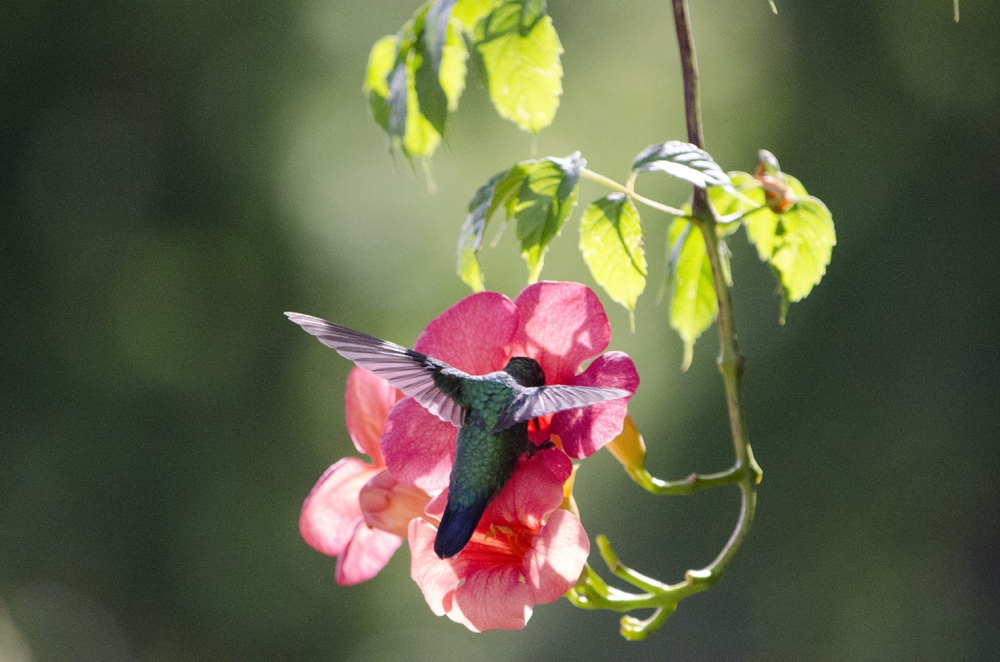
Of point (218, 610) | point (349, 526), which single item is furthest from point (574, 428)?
point (218, 610)

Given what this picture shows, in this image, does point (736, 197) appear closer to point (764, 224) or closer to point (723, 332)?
point (764, 224)

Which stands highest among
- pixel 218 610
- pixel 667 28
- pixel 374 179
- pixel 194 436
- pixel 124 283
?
pixel 667 28

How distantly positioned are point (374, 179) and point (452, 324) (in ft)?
19.3

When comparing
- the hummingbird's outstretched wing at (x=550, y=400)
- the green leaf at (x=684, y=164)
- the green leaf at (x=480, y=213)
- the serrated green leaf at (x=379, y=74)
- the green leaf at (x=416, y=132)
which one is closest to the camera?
the hummingbird's outstretched wing at (x=550, y=400)

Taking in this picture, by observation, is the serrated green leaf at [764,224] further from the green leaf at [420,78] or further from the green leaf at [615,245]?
the green leaf at [420,78]

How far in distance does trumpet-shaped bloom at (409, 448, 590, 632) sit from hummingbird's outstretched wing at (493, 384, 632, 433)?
0.26 feet

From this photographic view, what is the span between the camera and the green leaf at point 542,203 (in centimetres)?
94

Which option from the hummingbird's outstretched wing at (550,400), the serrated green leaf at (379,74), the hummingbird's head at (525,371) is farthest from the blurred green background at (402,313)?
the hummingbird's outstretched wing at (550,400)

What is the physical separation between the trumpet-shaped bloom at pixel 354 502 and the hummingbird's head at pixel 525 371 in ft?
0.54

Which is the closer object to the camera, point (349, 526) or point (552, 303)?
point (552, 303)

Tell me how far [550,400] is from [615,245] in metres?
0.28

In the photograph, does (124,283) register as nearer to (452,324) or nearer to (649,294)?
(649,294)

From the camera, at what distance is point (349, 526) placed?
3.57 feet

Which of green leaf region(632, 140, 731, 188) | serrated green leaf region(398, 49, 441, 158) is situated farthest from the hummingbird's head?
serrated green leaf region(398, 49, 441, 158)
